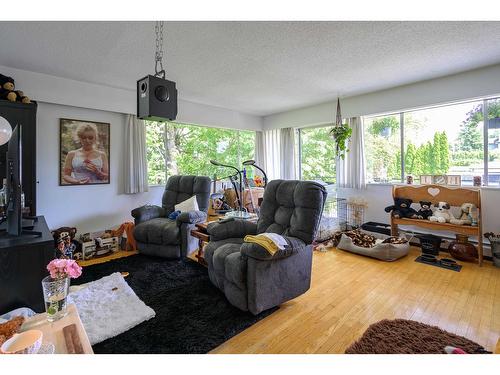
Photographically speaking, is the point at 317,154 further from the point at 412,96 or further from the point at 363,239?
the point at 363,239

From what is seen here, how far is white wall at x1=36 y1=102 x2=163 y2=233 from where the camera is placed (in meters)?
3.27

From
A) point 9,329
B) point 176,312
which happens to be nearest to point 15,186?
point 9,329

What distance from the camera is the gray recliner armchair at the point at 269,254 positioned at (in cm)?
181

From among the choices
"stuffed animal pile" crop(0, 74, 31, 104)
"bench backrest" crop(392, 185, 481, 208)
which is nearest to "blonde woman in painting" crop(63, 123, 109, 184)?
"stuffed animal pile" crop(0, 74, 31, 104)

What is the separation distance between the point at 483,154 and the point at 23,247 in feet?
15.5

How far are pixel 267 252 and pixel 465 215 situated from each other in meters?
2.83

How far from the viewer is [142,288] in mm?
2354

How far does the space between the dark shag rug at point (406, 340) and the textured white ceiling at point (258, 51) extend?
2323mm

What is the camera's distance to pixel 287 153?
5.48 metres

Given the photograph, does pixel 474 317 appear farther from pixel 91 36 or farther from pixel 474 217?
pixel 91 36

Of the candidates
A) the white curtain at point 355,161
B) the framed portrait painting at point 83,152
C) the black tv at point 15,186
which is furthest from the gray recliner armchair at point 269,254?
the white curtain at point 355,161
